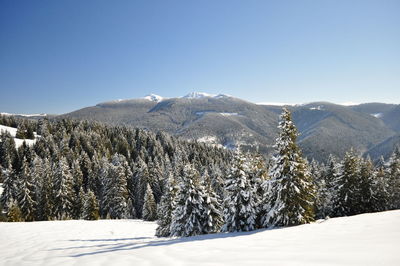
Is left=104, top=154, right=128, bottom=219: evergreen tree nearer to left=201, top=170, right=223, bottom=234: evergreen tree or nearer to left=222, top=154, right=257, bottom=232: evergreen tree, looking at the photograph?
left=201, top=170, right=223, bottom=234: evergreen tree

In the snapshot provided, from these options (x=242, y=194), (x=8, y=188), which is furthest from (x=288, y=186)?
(x=8, y=188)

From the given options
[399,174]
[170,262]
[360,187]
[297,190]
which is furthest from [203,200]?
[399,174]

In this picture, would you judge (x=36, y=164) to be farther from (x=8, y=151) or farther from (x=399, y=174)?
(x=399, y=174)

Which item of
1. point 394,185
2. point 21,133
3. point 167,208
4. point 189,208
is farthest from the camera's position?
point 21,133

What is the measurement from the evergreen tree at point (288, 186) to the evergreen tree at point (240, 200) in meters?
1.44

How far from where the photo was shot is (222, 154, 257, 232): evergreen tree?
774 inches

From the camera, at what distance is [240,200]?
20.2 metres

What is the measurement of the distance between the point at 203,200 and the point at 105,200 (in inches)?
1693

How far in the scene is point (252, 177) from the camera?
72.6ft

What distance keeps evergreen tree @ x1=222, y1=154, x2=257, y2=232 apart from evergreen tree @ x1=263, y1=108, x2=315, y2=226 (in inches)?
56.8

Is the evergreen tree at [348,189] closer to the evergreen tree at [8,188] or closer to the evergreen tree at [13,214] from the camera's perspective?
the evergreen tree at [13,214]

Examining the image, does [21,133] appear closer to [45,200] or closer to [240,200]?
[45,200]

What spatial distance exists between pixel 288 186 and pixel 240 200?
Result: 15.1 feet

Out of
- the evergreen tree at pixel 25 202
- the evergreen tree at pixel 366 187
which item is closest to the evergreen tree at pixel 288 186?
the evergreen tree at pixel 366 187
